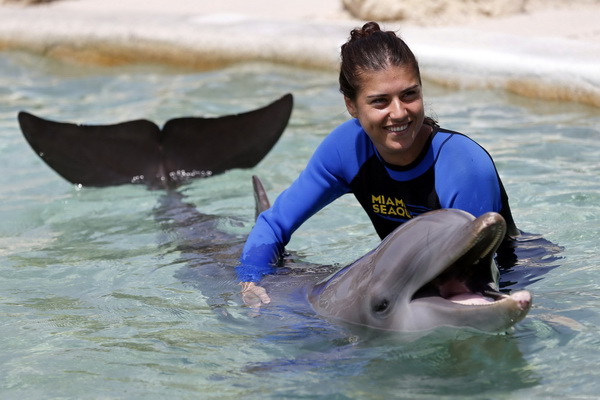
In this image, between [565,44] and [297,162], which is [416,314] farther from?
[565,44]

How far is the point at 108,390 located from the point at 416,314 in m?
1.01

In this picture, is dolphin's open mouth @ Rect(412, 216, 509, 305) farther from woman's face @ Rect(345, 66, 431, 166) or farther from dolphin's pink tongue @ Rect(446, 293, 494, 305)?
woman's face @ Rect(345, 66, 431, 166)

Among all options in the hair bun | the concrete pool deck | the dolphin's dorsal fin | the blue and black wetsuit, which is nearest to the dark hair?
the hair bun

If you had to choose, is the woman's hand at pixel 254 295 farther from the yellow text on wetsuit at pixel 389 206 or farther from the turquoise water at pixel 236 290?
the yellow text on wetsuit at pixel 389 206

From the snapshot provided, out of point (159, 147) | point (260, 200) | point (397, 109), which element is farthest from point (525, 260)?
point (159, 147)

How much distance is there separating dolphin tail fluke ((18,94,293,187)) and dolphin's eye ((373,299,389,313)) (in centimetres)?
234

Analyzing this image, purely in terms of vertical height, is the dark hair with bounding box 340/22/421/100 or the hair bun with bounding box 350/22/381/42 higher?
the hair bun with bounding box 350/22/381/42

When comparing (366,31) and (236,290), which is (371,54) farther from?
(236,290)

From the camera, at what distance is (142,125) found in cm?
553

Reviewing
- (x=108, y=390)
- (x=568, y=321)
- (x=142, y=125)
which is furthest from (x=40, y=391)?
(x=142, y=125)

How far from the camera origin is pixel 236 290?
3.99 metres

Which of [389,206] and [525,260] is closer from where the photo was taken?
[389,206]

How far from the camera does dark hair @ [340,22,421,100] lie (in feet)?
11.4

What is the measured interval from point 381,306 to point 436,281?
23 cm
